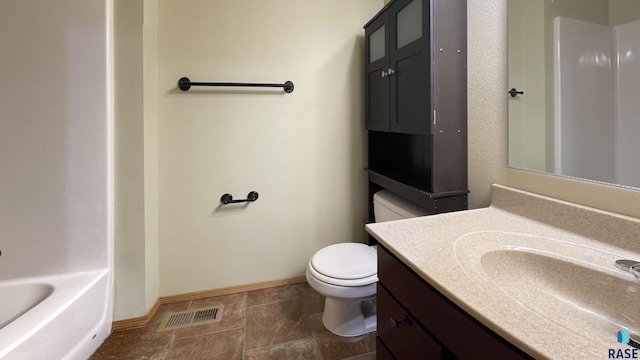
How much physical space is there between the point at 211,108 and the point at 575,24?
174 centimetres

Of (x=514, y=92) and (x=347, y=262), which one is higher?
(x=514, y=92)

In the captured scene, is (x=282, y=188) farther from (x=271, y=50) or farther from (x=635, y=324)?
(x=635, y=324)

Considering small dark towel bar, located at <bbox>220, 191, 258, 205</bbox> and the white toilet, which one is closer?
the white toilet

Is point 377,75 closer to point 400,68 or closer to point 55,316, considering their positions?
point 400,68

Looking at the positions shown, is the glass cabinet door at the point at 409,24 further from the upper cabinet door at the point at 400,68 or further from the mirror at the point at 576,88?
the mirror at the point at 576,88

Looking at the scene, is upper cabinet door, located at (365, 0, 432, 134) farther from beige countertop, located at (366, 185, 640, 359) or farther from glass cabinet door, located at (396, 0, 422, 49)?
beige countertop, located at (366, 185, 640, 359)

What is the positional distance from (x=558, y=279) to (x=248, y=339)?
1377 mm

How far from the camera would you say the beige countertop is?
458mm

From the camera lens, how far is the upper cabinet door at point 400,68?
1.22 m

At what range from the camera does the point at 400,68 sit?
55.8 inches

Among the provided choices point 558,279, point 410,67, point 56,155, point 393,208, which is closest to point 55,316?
point 56,155

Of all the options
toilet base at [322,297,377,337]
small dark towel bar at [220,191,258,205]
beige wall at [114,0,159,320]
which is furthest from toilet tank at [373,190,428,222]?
beige wall at [114,0,159,320]

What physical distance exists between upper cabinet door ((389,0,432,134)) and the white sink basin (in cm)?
62

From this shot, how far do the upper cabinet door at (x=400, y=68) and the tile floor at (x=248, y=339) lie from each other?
1.16 m
